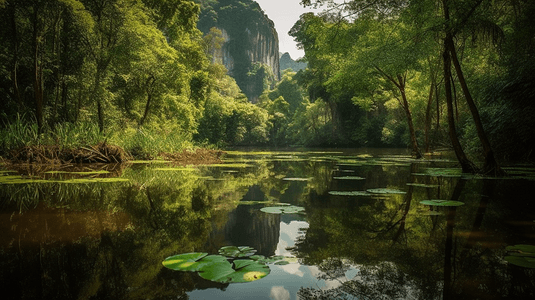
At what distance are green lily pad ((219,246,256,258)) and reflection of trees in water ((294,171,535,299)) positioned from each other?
1.15 feet

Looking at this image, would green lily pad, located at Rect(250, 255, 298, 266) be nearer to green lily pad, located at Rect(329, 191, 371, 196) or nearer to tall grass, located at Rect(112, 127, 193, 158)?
green lily pad, located at Rect(329, 191, 371, 196)

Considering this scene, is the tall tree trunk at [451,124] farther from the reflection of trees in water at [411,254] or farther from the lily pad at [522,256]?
the lily pad at [522,256]

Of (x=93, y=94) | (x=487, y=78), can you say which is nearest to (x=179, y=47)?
(x=93, y=94)

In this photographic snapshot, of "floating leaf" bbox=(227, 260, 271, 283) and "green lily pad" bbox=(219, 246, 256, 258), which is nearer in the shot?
"floating leaf" bbox=(227, 260, 271, 283)

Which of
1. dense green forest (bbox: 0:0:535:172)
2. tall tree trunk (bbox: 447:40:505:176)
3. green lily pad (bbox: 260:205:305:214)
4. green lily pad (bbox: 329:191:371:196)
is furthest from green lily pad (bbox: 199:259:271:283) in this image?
tall tree trunk (bbox: 447:40:505:176)

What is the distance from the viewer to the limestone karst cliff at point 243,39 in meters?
96.5

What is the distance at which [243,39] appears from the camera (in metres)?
100

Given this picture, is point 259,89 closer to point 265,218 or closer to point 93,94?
point 93,94

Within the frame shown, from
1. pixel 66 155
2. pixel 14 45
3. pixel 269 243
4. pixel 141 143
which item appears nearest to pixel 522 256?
pixel 269 243

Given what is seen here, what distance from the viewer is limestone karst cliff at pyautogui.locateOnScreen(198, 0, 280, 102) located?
96500 millimetres

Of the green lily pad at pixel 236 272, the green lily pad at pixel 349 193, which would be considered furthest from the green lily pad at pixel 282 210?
the green lily pad at pixel 236 272

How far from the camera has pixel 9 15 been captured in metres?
9.20

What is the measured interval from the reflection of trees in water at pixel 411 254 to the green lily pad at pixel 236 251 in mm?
350

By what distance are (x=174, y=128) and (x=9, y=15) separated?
26.6 feet
